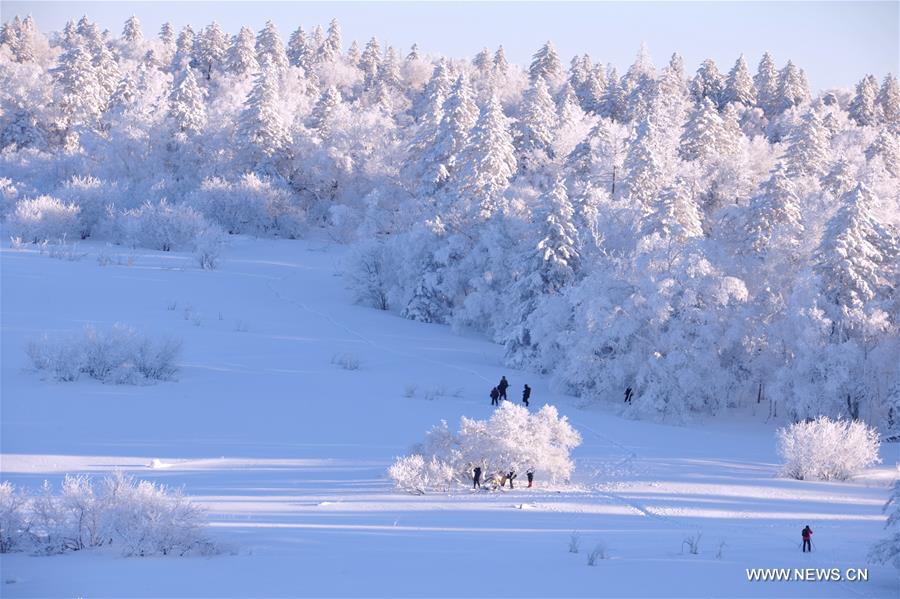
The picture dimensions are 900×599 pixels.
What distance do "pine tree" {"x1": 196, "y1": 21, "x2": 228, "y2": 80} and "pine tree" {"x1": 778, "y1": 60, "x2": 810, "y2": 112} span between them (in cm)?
5291

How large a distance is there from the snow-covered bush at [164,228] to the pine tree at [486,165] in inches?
644

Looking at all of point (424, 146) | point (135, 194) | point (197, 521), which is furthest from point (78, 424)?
point (135, 194)

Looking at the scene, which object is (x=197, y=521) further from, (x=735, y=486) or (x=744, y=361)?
(x=744, y=361)

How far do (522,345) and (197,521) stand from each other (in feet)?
70.1

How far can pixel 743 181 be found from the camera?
44.3 metres

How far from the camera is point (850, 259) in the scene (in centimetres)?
2647

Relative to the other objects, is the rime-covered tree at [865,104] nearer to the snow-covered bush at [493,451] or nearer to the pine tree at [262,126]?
the pine tree at [262,126]

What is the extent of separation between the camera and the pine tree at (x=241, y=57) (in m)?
81.4

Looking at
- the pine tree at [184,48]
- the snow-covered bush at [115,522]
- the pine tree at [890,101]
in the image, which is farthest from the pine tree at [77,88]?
the pine tree at [890,101]

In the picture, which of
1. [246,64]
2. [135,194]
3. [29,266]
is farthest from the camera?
[246,64]

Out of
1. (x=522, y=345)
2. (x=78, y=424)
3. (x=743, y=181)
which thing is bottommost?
(x=78, y=424)

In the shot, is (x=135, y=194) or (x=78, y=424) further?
(x=135, y=194)

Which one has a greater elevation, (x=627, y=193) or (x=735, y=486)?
(x=627, y=193)

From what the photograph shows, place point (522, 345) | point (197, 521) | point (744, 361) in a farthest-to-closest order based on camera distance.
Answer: point (522, 345) → point (744, 361) → point (197, 521)
